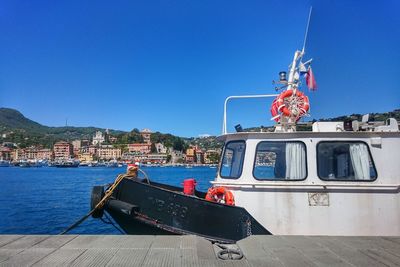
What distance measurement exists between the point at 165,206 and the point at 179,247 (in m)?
2.10

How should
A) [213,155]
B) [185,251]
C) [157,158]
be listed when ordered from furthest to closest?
[157,158]
[213,155]
[185,251]

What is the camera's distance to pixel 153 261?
4434mm

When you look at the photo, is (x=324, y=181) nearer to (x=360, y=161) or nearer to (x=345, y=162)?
(x=345, y=162)

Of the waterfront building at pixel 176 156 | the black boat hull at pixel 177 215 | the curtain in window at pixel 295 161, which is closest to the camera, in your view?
the black boat hull at pixel 177 215

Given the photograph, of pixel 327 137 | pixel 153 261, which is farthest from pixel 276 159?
pixel 153 261

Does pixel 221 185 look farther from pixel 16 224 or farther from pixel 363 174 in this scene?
pixel 16 224

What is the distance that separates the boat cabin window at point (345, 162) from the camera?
274 inches

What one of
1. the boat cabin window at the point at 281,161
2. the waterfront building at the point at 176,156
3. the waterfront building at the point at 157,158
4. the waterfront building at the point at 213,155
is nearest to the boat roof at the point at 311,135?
the boat cabin window at the point at 281,161

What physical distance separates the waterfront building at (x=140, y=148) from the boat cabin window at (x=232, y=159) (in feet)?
586

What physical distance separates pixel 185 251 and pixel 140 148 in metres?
185

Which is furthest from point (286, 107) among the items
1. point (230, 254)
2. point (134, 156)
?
point (134, 156)

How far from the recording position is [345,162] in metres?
7.08

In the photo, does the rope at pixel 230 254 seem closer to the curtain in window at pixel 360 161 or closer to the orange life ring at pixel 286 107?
the curtain in window at pixel 360 161

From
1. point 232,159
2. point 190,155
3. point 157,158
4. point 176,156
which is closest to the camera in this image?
point 232,159
